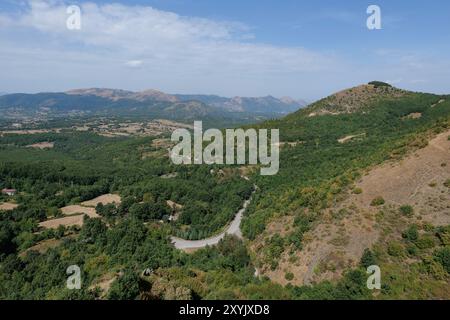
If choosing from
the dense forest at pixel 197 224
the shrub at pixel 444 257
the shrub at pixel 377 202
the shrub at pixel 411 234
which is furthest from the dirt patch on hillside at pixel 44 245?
the shrub at pixel 444 257

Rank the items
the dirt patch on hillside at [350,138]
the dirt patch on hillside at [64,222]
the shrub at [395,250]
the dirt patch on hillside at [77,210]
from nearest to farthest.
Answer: the shrub at [395,250] < the dirt patch on hillside at [64,222] < the dirt patch on hillside at [77,210] < the dirt patch on hillside at [350,138]

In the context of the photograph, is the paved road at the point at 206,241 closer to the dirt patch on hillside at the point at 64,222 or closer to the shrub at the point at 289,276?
the shrub at the point at 289,276

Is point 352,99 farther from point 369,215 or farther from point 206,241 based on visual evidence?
point 369,215

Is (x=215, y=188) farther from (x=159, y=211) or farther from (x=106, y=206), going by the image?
(x=106, y=206)

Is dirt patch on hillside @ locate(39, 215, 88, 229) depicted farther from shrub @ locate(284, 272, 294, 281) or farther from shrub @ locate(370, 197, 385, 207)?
shrub @ locate(370, 197, 385, 207)

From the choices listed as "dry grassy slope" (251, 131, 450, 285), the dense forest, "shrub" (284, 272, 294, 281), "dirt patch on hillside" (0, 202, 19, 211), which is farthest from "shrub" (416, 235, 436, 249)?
"dirt patch on hillside" (0, 202, 19, 211)
